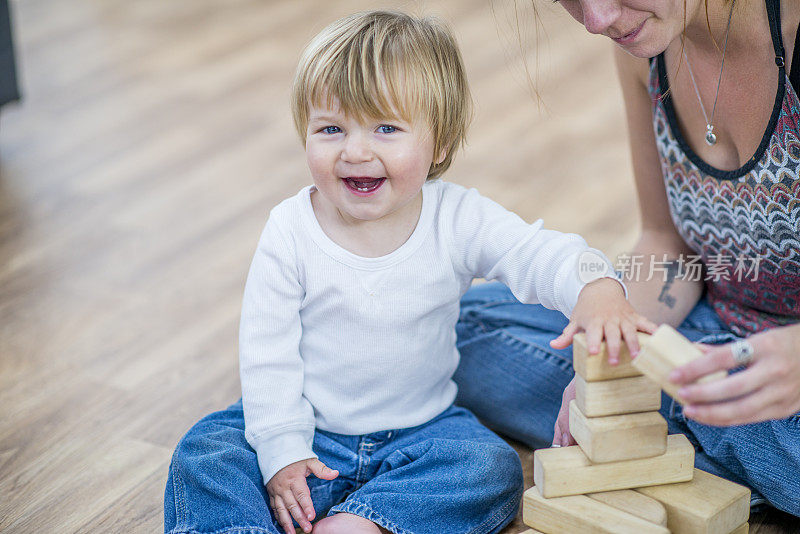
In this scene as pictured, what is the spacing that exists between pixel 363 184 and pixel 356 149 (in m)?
0.06

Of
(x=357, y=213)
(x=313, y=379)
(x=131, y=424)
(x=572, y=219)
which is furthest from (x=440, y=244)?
(x=572, y=219)

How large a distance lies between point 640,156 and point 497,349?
1.16ft

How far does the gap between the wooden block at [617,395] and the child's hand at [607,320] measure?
3 centimetres

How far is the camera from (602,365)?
97 centimetres

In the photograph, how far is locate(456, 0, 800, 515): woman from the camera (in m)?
1.03

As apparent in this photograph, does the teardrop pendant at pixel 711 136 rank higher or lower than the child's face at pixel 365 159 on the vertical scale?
lower

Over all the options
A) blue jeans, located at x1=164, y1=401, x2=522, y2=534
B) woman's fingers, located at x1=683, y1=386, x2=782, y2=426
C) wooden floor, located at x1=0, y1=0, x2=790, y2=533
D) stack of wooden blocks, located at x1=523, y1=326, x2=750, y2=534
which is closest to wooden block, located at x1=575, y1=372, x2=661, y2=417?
stack of wooden blocks, located at x1=523, y1=326, x2=750, y2=534

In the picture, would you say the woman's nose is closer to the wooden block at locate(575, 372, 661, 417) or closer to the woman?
the woman

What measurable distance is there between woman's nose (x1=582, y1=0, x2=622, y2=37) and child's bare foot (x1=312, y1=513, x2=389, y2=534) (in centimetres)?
61

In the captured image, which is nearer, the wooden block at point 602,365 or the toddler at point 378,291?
the wooden block at point 602,365

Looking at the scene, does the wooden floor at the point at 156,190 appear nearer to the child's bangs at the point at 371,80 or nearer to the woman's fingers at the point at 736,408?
the child's bangs at the point at 371,80

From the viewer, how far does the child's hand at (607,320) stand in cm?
97

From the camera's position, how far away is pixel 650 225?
4.73ft

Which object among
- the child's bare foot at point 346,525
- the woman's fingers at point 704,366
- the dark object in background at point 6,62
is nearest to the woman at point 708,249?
the woman's fingers at point 704,366
